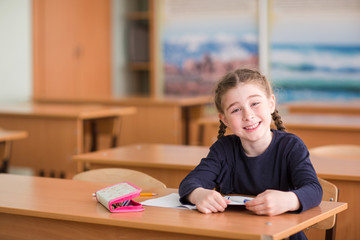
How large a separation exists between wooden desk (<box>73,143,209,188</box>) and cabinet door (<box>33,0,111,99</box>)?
3.09 meters

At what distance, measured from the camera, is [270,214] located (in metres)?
1.52

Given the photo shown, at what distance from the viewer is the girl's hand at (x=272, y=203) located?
59.7 inches

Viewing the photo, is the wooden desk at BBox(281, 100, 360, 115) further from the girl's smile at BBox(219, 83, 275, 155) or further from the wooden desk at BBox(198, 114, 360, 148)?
the girl's smile at BBox(219, 83, 275, 155)

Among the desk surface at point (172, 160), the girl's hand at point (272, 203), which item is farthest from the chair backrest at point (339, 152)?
the girl's hand at point (272, 203)

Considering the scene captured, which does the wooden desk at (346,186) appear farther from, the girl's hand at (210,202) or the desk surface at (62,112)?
the desk surface at (62,112)

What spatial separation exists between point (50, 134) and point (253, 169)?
2941 mm

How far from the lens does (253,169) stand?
1.80 metres

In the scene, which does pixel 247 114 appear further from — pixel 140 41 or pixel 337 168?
A: pixel 140 41

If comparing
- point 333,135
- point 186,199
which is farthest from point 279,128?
point 333,135

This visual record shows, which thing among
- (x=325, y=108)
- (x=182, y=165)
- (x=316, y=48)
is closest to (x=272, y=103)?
(x=182, y=165)

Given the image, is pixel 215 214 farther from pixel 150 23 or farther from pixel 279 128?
pixel 150 23

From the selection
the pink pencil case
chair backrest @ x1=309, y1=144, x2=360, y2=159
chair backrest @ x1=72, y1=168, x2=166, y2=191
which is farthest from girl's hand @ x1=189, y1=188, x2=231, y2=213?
chair backrest @ x1=309, y1=144, x2=360, y2=159

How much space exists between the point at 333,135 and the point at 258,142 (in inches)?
88.6

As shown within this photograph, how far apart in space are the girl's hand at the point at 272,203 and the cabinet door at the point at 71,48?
15.0 feet
